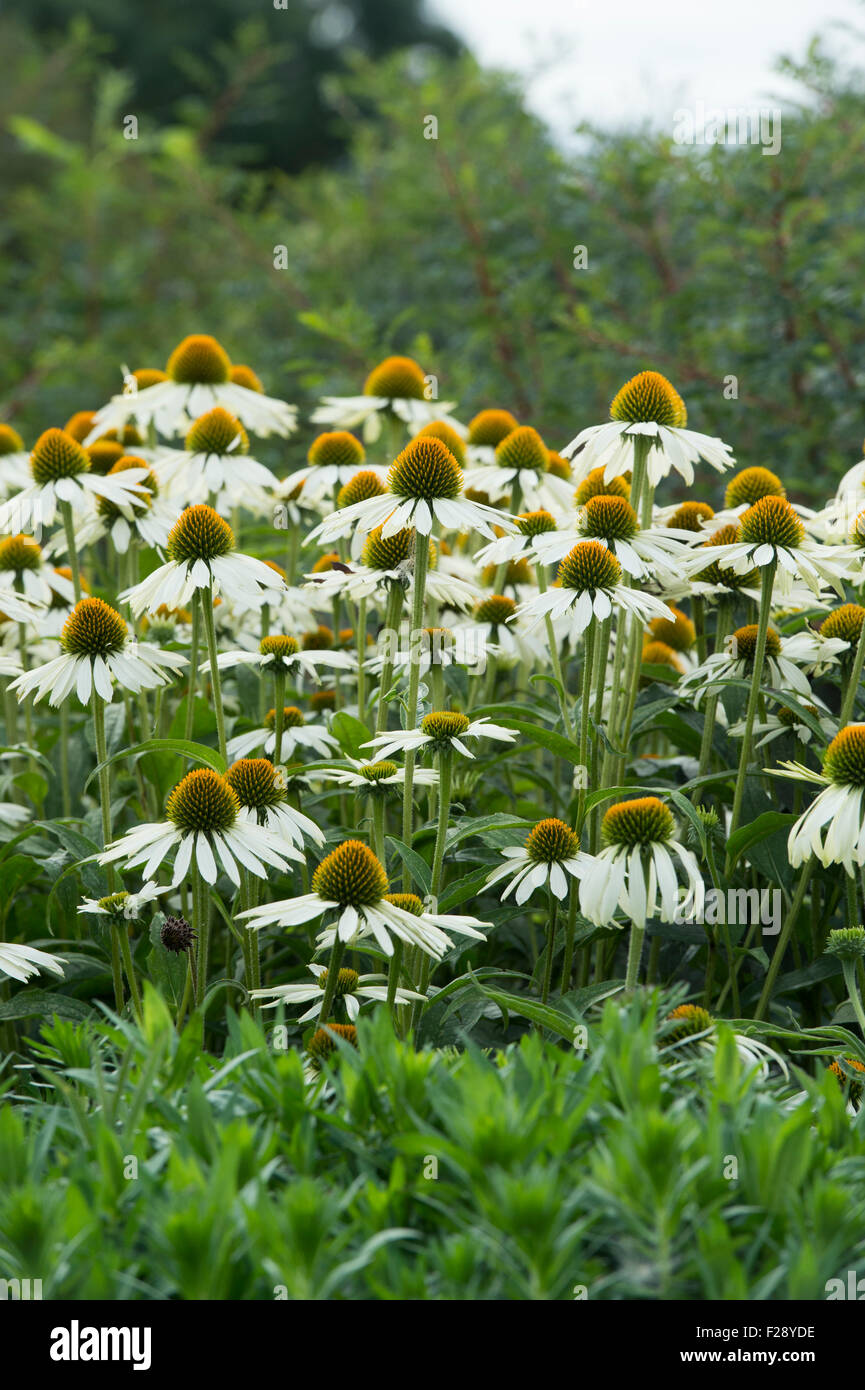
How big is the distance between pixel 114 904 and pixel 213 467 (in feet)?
3.40

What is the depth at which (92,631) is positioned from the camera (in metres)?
2.02

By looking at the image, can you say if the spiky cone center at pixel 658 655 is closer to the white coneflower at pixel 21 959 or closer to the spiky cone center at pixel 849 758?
the spiky cone center at pixel 849 758

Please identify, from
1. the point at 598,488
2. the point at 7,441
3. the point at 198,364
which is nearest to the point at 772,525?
the point at 598,488

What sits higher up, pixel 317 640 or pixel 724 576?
pixel 317 640

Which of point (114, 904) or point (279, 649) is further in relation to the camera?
point (279, 649)

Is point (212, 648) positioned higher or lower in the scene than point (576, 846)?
higher

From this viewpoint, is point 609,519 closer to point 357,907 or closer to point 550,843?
point 550,843

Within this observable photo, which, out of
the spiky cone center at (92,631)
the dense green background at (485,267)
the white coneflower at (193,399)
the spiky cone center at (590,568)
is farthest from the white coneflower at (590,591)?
the dense green background at (485,267)

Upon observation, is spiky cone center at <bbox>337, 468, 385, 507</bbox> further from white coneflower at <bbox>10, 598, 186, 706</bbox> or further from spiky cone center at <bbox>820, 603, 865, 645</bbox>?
spiky cone center at <bbox>820, 603, 865, 645</bbox>

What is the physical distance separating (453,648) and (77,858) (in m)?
0.79

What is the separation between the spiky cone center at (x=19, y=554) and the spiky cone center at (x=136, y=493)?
0.17 m

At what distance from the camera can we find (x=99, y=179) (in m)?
8.48

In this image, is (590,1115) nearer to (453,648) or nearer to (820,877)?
(820,877)
